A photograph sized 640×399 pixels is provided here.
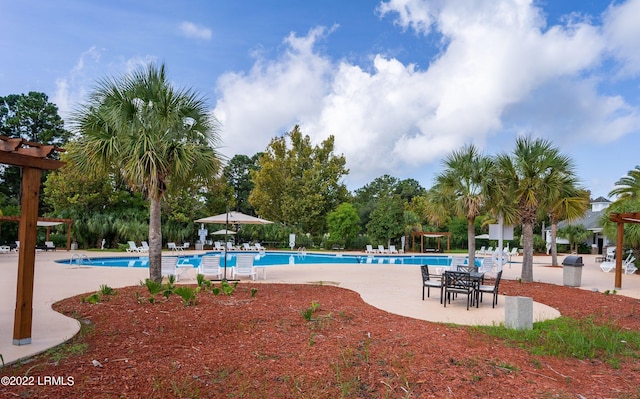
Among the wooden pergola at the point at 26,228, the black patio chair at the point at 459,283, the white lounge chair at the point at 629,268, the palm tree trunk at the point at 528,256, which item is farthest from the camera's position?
the white lounge chair at the point at 629,268

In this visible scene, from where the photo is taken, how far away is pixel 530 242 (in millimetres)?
13391

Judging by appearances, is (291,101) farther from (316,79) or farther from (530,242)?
(530,242)

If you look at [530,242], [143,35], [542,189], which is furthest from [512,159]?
[143,35]

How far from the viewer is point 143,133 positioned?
9.62 metres

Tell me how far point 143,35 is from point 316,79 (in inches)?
318

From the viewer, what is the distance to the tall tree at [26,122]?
1473 inches

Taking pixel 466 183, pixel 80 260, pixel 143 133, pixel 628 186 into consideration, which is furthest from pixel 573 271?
pixel 80 260

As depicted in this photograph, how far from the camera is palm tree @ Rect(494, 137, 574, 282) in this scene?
1285 centimetres

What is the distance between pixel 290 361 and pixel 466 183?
1131 centimetres

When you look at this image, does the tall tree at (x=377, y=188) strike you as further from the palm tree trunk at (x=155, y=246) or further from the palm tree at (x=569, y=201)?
the palm tree trunk at (x=155, y=246)

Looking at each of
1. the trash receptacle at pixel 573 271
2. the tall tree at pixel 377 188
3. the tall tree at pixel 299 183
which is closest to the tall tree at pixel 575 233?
the tall tree at pixel 299 183

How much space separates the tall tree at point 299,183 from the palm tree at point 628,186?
70.9 feet

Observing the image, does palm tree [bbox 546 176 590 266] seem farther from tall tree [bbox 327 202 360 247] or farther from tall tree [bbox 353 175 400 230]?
tall tree [bbox 353 175 400 230]

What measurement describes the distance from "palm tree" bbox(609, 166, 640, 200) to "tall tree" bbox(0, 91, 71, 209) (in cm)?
4184
